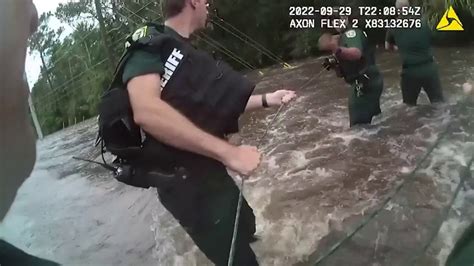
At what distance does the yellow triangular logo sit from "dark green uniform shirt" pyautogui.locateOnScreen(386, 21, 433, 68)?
0.03 m

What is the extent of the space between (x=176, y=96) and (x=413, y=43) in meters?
0.52

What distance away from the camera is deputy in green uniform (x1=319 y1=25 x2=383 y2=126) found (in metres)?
1.20

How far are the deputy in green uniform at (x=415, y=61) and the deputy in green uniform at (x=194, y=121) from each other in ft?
0.81

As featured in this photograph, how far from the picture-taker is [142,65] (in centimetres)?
111

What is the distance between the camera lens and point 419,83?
125 cm

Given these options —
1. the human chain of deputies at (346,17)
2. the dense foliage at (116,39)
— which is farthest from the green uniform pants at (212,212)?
the human chain of deputies at (346,17)

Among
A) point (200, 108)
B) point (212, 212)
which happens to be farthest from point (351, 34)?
point (212, 212)

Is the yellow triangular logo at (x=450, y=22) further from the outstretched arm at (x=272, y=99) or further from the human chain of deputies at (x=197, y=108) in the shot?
the outstretched arm at (x=272, y=99)

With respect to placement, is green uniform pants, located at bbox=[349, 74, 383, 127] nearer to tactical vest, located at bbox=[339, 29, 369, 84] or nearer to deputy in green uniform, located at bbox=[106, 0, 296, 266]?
tactical vest, located at bbox=[339, 29, 369, 84]

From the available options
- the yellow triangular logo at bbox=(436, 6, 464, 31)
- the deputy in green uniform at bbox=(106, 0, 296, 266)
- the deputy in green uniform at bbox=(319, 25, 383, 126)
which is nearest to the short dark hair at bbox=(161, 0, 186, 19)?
the deputy in green uniform at bbox=(106, 0, 296, 266)

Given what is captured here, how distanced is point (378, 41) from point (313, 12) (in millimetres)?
151

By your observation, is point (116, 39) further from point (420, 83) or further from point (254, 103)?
point (420, 83)

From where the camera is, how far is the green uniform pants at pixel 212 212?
3.92ft

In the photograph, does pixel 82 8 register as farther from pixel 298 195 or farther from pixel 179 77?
pixel 298 195
